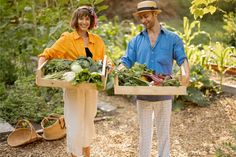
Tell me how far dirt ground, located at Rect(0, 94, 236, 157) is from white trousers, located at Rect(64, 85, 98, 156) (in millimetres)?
706

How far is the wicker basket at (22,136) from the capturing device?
16.0 feet

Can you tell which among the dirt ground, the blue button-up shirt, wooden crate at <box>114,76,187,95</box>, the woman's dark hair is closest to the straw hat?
the blue button-up shirt

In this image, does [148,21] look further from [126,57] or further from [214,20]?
[214,20]

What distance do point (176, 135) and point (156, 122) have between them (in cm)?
145

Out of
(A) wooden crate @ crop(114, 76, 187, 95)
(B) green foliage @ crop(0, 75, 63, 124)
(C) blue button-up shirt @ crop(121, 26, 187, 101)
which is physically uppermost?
(C) blue button-up shirt @ crop(121, 26, 187, 101)

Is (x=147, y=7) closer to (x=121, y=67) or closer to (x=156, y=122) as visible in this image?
(x=121, y=67)

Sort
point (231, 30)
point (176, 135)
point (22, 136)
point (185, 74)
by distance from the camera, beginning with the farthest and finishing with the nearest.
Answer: point (231, 30)
point (176, 135)
point (22, 136)
point (185, 74)

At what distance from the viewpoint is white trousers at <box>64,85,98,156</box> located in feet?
12.7

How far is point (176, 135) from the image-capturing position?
530 cm

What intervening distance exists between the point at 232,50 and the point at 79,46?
4.37 metres

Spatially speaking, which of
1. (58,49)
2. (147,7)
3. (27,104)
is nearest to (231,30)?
(27,104)

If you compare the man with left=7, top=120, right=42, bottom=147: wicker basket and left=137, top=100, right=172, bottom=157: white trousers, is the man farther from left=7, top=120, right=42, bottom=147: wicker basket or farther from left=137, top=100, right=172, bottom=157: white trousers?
left=7, top=120, right=42, bottom=147: wicker basket

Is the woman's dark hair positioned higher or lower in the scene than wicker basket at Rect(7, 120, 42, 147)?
higher

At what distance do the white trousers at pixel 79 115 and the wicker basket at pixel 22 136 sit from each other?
1.00m
